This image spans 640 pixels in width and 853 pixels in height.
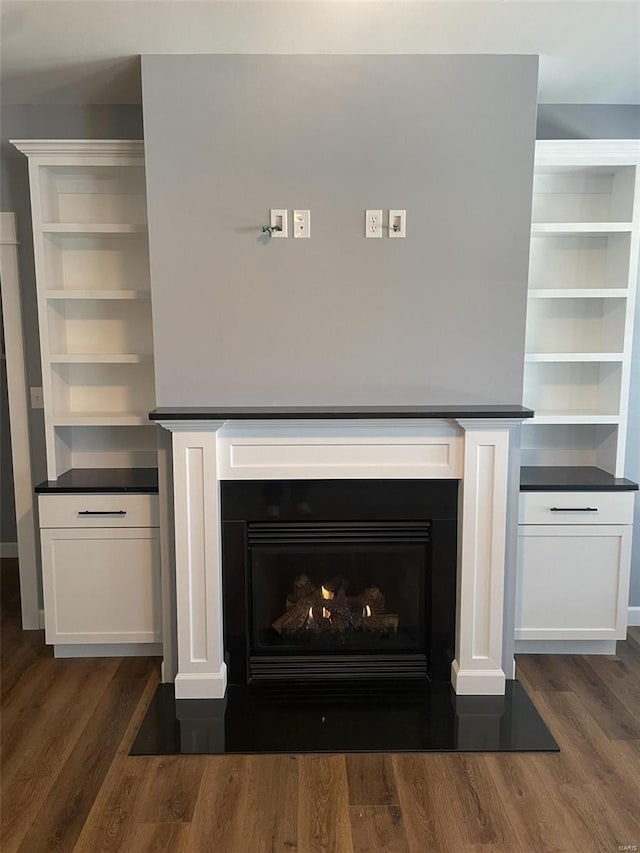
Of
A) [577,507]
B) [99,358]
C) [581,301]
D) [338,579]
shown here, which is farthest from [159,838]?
[581,301]

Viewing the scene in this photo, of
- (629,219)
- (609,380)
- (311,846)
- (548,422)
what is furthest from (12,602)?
(629,219)

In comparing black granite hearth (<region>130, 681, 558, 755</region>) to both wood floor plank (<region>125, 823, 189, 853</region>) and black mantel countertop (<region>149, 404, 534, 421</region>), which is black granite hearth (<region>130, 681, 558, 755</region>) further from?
black mantel countertop (<region>149, 404, 534, 421</region>)

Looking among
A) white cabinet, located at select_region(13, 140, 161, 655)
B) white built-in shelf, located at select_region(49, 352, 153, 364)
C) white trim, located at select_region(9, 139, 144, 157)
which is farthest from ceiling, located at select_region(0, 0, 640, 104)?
white built-in shelf, located at select_region(49, 352, 153, 364)

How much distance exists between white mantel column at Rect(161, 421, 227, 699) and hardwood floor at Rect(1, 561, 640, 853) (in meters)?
0.27

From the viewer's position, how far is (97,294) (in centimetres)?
304

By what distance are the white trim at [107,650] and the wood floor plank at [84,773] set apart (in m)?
0.21

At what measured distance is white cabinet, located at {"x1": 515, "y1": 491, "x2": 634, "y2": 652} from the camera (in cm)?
302

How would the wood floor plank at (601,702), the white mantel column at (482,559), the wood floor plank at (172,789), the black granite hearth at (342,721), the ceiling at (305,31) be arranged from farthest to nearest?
the white mantel column at (482,559) < the wood floor plank at (601,702) < the black granite hearth at (342,721) < the ceiling at (305,31) < the wood floor plank at (172,789)

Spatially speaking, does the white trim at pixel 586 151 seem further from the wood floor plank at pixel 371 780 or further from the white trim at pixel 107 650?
the white trim at pixel 107 650

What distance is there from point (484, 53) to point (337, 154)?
0.68m

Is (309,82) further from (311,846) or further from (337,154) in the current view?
(311,846)

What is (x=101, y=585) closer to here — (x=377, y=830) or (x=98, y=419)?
(x=98, y=419)

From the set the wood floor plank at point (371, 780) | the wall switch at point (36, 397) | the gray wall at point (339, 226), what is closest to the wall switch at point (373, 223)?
the gray wall at point (339, 226)

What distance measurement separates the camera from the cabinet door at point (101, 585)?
303 cm
